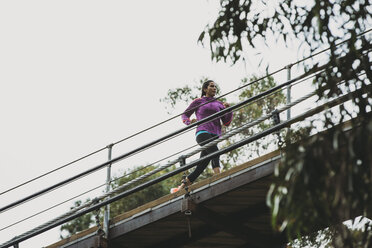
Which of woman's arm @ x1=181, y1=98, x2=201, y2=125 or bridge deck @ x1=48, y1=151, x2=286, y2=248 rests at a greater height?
woman's arm @ x1=181, y1=98, x2=201, y2=125

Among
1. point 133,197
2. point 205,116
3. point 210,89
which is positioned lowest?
point 205,116

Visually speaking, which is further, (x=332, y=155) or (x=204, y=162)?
(x=204, y=162)

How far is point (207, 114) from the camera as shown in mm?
8969

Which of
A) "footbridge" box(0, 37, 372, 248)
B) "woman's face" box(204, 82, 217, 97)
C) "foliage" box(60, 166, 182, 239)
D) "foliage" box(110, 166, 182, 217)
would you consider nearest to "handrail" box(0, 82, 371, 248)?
"footbridge" box(0, 37, 372, 248)

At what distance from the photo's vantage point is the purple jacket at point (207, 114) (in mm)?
8812

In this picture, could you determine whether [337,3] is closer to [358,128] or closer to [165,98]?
[358,128]

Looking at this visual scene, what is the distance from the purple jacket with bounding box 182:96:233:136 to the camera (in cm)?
881

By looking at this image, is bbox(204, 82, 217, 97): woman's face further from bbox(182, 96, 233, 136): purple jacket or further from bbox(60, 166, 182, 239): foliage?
bbox(60, 166, 182, 239): foliage

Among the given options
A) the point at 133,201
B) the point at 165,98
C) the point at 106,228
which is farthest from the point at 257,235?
the point at 133,201

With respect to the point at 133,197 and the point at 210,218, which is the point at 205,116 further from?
the point at 133,197

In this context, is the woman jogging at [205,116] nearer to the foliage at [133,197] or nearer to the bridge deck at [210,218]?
the bridge deck at [210,218]

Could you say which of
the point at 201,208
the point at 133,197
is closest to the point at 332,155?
the point at 201,208

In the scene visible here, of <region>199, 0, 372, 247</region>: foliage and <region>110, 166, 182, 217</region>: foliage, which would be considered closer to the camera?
<region>199, 0, 372, 247</region>: foliage

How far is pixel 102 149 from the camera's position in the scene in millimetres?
9156
